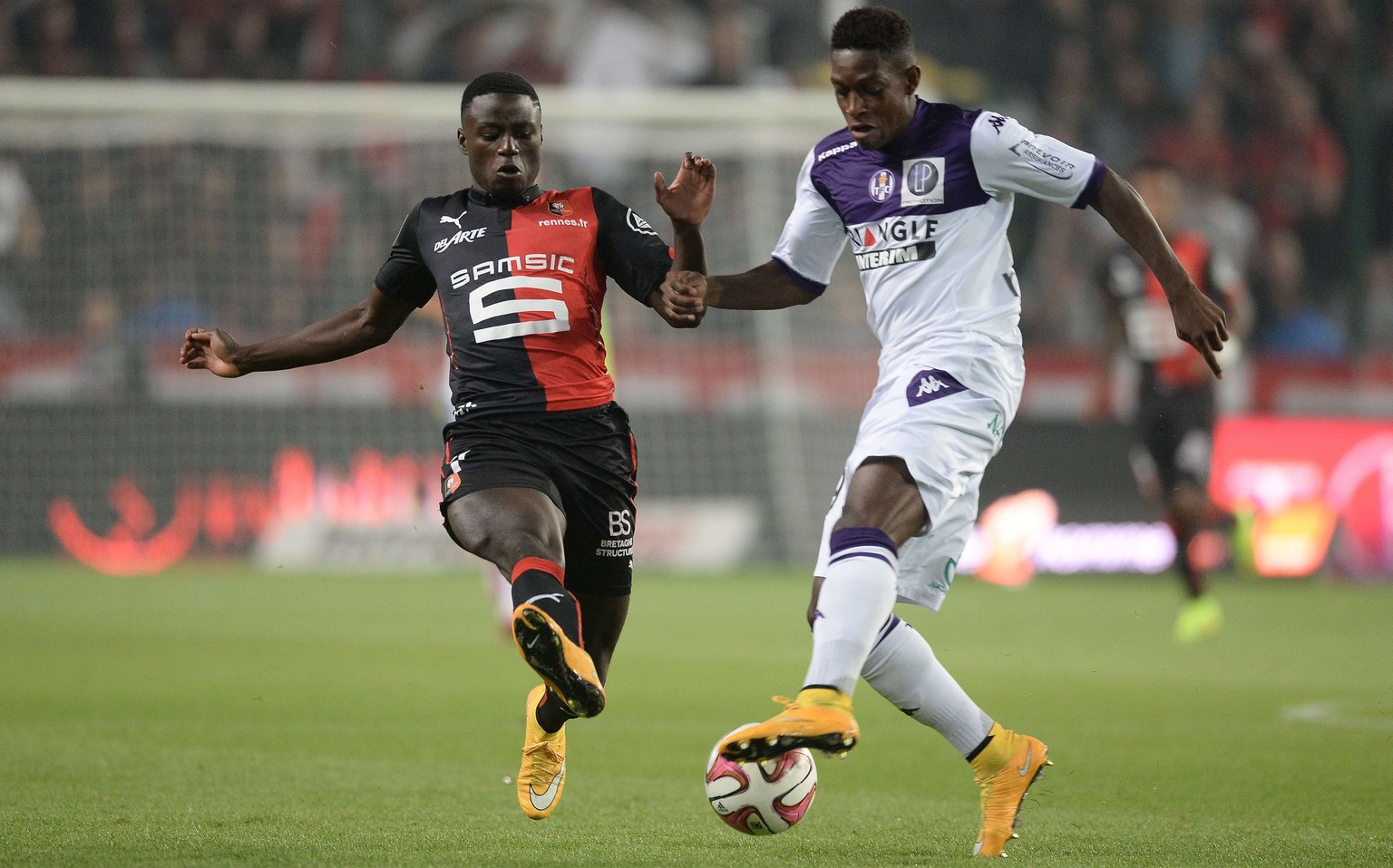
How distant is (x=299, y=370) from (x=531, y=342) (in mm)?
10540

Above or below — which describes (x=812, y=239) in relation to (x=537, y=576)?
above

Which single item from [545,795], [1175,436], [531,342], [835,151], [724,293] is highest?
[835,151]

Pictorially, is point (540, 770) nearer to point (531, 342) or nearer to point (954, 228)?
point (531, 342)

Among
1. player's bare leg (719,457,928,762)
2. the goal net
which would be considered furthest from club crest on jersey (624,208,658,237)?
the goal net

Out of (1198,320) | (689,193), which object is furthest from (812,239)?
(1198,320)

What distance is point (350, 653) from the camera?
9.41 m

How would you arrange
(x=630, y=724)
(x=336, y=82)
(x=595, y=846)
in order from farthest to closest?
1. (x=336, y=82)
2. (x=630, y=724)
3. (x=595, y=846)

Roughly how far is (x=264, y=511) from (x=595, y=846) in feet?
36.4

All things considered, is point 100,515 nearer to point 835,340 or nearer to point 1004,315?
point 835,340

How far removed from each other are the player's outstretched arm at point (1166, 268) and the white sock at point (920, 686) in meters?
1.01

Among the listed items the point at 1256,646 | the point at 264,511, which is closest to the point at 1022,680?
the point at 1256,646

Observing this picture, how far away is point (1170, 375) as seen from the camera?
35.8 feet

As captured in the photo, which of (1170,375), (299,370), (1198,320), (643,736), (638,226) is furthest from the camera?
(299,370)

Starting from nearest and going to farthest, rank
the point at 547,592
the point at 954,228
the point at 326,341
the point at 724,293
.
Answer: the point at 547,592
the point at 954,228
the point at 724,293
the point at 326,341
